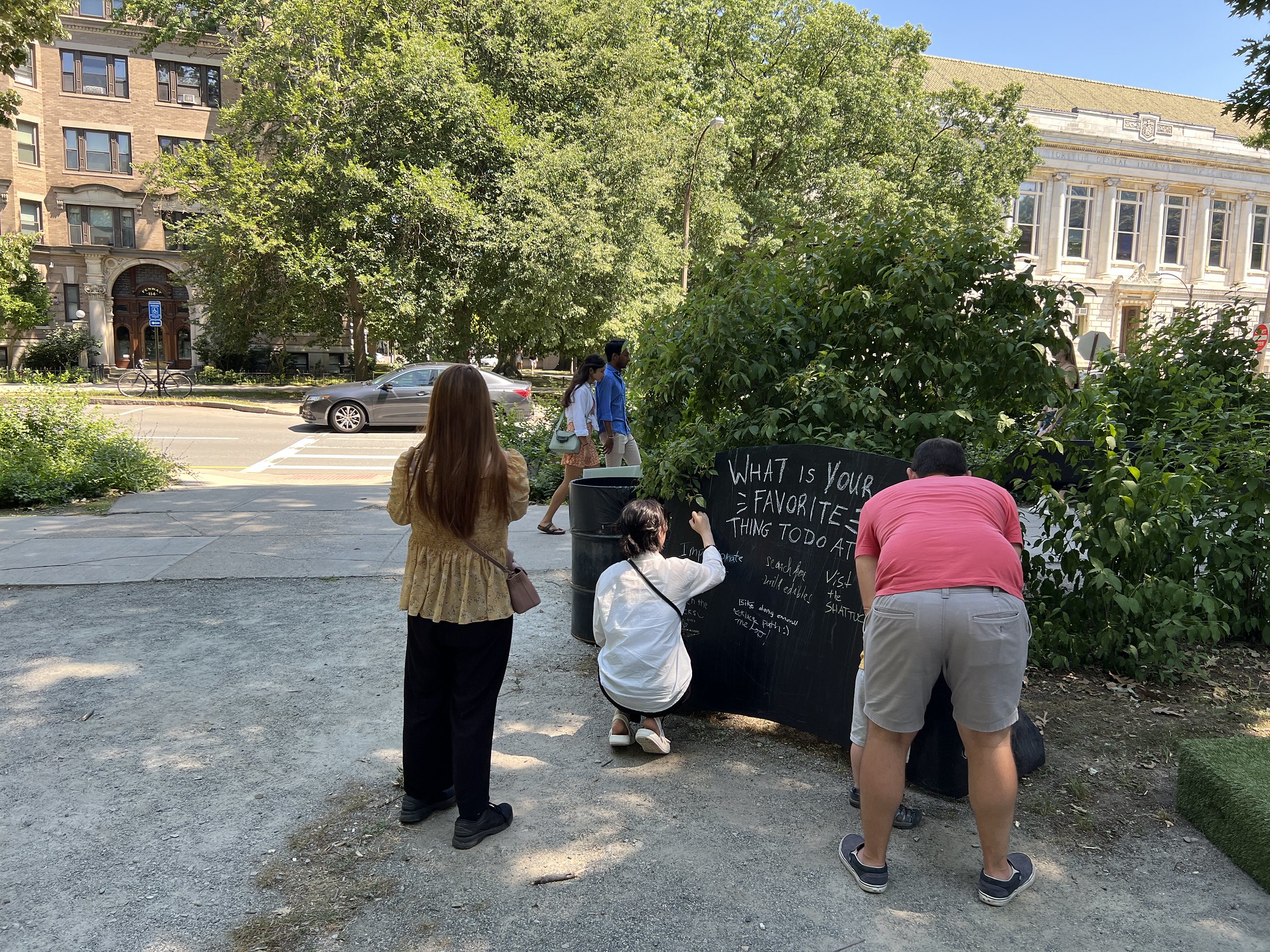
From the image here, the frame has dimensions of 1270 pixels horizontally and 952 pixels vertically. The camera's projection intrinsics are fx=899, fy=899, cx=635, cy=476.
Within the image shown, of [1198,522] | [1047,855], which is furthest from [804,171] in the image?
[1047,855]

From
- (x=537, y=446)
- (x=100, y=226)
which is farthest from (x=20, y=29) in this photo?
(x=100, y=226)

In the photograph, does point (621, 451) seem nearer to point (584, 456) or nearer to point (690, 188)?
point (584, 456)

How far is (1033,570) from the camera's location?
15.6ft

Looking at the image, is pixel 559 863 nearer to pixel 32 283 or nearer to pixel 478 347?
pixel 478 347

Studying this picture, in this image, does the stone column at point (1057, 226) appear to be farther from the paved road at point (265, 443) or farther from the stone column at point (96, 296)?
the stone column at point (96, 296)

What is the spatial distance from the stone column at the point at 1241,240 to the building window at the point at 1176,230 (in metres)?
3.59

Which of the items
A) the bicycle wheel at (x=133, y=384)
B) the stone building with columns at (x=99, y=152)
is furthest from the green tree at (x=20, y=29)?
the stone building with columns at (x=99, y=152)

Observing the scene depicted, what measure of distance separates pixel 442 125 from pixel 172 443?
10.9 m

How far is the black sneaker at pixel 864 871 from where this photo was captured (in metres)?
3.03

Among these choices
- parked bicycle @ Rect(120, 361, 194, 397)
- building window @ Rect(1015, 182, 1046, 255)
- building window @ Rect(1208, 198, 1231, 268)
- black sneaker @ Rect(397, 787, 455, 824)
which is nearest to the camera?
black sneaker @ Rect(397, 787, 455, 824)

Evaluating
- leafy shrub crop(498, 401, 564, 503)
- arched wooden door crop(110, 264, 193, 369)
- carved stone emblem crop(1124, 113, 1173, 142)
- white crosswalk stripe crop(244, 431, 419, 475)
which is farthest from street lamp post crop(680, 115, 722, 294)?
carved stone emblem crop(1124, 113, 1173, 142)

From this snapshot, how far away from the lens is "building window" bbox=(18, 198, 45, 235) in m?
37.1

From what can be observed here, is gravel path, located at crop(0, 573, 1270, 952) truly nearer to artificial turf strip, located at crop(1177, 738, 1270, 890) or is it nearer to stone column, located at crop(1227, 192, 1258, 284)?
artificial turf strip, located at crop(1177, 738, 1270, 890)

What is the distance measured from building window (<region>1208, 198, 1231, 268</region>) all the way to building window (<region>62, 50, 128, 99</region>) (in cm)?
5813
